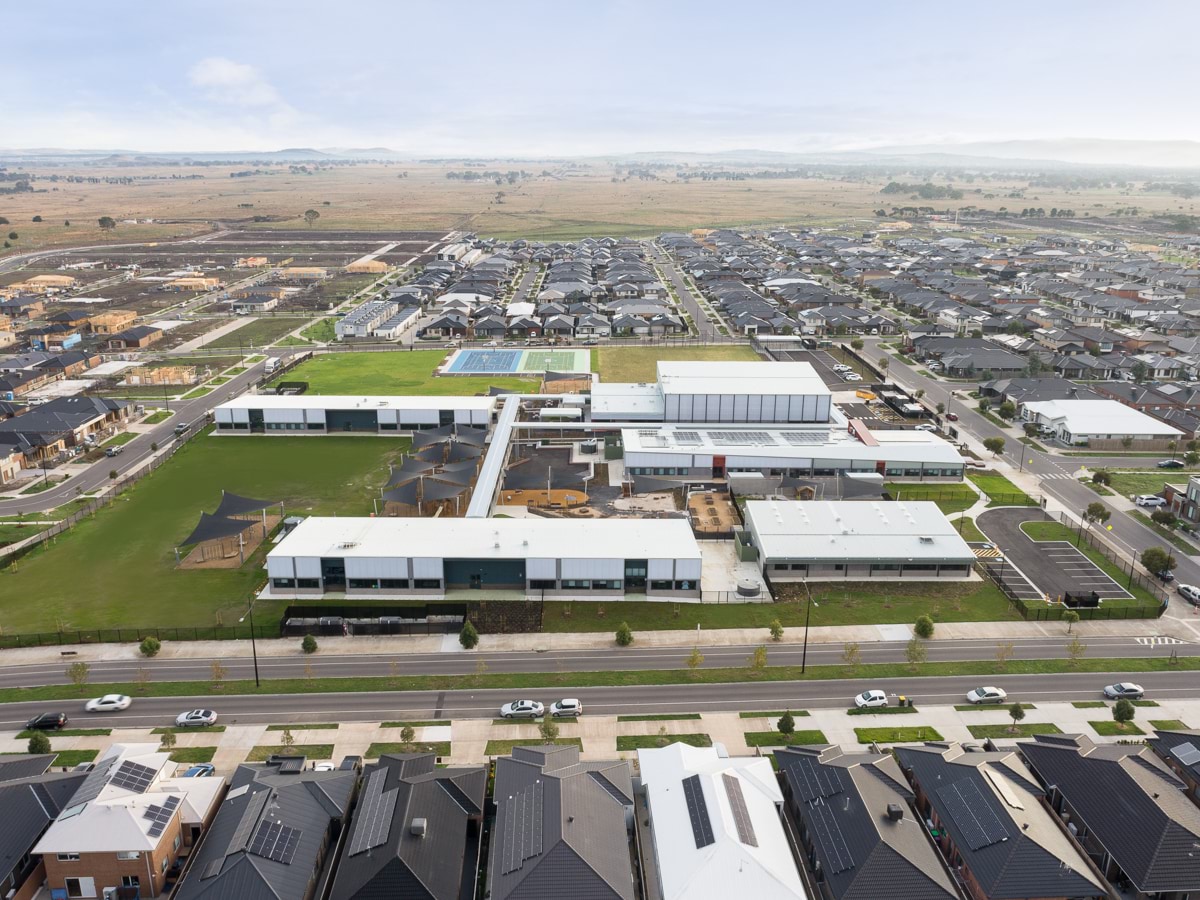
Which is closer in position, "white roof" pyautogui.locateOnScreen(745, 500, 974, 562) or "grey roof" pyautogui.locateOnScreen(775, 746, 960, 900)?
"grey roof" pyautogui.locateOnScreen(775, 746, 960, 900)

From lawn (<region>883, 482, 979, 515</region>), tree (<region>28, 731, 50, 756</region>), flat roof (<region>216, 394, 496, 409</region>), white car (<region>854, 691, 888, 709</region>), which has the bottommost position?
white car (<region>854, 691, 888, 709</region>)

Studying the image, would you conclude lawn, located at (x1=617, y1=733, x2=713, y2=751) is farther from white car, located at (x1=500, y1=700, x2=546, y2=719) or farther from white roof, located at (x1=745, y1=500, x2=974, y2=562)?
white roof, located at (x1=745, y1=500, x2=974, y2=562)

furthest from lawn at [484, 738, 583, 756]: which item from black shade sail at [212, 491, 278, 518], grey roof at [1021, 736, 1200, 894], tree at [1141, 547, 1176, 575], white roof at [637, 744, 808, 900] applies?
tree at [1141, 547, 1176, 575]

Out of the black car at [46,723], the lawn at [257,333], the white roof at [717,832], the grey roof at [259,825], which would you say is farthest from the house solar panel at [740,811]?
the lawn at [257,333]

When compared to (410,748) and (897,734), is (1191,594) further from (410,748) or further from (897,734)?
(410,748)

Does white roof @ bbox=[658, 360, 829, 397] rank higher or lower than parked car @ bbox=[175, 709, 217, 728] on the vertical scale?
higher

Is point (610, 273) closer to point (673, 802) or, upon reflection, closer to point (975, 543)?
point (975, 543)

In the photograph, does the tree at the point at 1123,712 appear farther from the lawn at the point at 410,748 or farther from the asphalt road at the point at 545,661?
the lawn at the point at 410,748

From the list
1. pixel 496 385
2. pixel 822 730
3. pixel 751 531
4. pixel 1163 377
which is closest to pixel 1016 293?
pixel 1163 377
